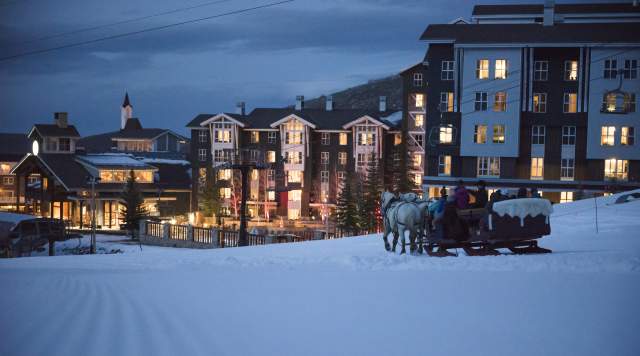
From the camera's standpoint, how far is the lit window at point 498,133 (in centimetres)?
4912

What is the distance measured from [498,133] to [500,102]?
2.42 metres

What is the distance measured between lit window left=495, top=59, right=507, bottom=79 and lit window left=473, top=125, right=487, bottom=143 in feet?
13.3

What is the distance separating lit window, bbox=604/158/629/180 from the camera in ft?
160

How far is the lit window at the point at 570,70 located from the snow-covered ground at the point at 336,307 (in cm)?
3597

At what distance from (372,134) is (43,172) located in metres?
34.3

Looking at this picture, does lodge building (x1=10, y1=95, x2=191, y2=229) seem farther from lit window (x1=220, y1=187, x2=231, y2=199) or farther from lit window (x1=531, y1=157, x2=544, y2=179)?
lit window (x1=531, y1=157, x2=544, y2=179)

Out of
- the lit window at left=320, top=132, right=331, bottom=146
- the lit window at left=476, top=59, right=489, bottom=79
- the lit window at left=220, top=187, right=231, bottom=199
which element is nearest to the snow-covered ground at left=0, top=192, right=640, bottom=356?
the lit window at left=476, top=59, right=489, bottom=79

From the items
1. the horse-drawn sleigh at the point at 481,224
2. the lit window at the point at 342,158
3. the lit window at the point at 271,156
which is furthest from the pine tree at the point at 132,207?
the horse-drawn sleigh at the point at 481,224

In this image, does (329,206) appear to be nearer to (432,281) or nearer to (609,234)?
(609,234)

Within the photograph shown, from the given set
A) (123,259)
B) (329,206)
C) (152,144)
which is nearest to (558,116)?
(329,206)

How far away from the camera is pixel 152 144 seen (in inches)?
4070

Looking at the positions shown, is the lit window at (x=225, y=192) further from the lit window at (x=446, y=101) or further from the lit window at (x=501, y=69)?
the lit window at (x=501, y=69)

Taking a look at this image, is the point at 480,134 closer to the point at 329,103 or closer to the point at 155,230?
the point at 155,230

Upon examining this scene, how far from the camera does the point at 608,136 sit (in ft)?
159
